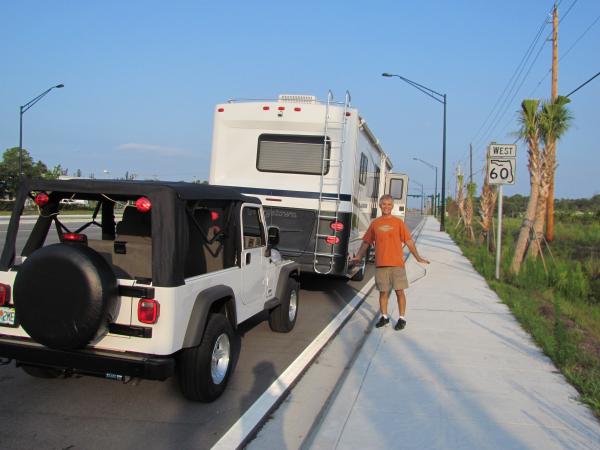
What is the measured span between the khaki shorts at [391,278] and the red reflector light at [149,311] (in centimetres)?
409

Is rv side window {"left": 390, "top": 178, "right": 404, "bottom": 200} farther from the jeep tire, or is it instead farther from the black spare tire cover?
the black spare tire cover

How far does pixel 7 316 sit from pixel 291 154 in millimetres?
5890

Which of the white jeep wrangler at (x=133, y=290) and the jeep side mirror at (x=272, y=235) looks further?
the jeep side mirror at (x=272, y=235)

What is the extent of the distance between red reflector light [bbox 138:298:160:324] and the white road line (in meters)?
1.03

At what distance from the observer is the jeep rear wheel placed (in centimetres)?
445

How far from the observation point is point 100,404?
4.66 m

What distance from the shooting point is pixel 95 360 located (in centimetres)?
406

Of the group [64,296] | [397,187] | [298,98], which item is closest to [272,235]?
[64,296]

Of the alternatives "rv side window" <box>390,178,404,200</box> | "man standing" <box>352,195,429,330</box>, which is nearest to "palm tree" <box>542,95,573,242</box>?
"rv side window" <box>390,178,404,200</box>

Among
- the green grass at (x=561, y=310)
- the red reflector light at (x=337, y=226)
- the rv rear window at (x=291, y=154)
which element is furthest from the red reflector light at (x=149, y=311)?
the rv rear window at (x=291, y=154)

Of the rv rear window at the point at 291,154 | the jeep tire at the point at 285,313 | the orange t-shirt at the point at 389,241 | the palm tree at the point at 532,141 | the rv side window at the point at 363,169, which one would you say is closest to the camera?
the jeep tire at the point at 285,313

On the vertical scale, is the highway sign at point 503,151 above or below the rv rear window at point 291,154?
above

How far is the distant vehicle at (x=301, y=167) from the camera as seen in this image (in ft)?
29.6

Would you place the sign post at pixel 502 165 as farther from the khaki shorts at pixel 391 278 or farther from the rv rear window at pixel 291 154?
the khaki shorts at pixel 391 278
